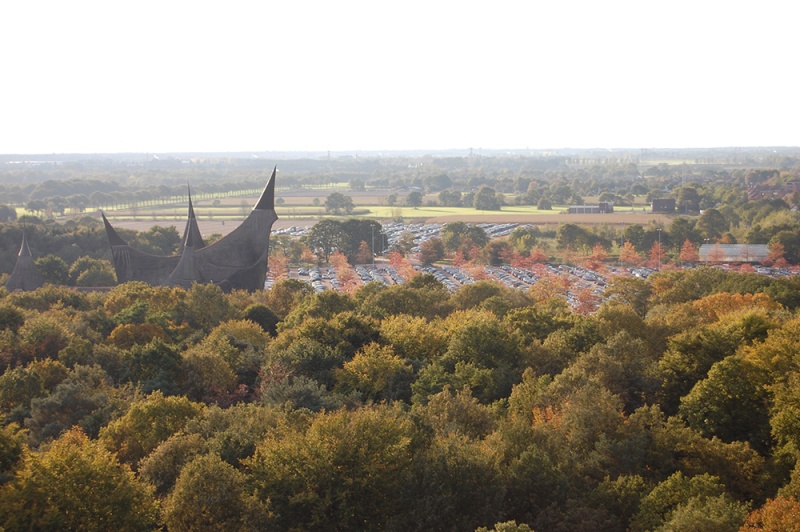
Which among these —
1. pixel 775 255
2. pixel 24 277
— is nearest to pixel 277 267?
pixel 24 277

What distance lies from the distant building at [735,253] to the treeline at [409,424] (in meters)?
35.4

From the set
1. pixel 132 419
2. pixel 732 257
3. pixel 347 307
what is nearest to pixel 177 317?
pixel 347 307

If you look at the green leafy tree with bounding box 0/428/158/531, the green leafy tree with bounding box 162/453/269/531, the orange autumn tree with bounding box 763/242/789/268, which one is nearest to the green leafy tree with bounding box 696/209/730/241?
the orange autumn tree with bounding box 763/242/789/268

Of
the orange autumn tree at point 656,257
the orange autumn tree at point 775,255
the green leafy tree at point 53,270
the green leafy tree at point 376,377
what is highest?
the green leafy tree at point 376,377

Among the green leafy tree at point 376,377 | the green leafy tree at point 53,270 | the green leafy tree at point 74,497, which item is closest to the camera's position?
the green leafy tree at point 74,497

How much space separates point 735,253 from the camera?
6538 cm

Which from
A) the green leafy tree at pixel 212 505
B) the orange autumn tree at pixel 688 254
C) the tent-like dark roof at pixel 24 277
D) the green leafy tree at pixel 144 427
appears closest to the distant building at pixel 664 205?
the orange autumn tree at pixel 688 254

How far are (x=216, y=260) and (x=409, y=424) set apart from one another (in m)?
28.7

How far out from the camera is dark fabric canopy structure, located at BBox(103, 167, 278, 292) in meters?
42.4

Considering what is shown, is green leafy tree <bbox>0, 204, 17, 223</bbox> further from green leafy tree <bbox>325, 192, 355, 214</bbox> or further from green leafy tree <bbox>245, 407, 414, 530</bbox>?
green leafy tree <bbox>245, 407, 414, 530</bbox>

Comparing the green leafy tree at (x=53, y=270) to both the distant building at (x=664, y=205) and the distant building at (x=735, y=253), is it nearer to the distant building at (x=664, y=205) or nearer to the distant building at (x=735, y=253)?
the distant building at (x=735, y=253)

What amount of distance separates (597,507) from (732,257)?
54.9 meters

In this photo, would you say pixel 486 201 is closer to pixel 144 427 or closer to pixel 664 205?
pixel 664 205

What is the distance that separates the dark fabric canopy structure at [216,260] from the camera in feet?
139
